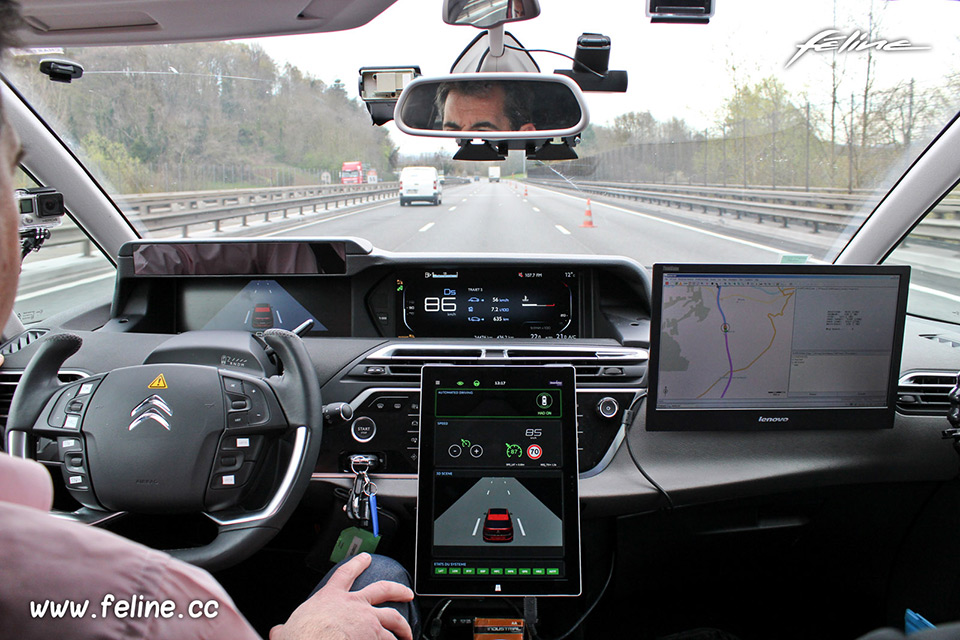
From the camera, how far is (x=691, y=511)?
3.04 m

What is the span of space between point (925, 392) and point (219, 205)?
495cm

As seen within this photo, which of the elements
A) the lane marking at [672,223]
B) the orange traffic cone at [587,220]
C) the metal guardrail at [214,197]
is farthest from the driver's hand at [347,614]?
the orange traffic cone at [587,220]

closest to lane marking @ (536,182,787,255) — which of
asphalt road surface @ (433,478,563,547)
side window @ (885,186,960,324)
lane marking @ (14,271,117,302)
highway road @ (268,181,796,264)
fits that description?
highway road @ (268,181,796,264)

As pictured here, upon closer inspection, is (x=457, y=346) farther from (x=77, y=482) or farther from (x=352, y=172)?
(x=352, y=172)

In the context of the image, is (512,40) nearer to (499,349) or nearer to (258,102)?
(499,349)

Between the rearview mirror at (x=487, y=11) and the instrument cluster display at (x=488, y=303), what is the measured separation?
4.30ft

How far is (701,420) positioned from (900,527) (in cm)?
131

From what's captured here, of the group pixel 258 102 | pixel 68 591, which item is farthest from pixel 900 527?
pixel 258 102

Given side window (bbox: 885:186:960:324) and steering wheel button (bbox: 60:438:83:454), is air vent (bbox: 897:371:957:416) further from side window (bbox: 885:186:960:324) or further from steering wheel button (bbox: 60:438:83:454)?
steering wheel button (bbox: 60:438:83:454)

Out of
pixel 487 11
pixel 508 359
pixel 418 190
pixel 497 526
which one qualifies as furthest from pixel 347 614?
pixel 418 190

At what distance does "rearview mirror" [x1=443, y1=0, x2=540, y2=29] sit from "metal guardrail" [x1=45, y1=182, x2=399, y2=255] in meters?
2.29

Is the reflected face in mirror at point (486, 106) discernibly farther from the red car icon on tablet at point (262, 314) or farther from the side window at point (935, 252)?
the side window at point (935, 252)

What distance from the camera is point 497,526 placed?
2.60 metres

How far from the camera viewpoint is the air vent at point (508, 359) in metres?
2.88
